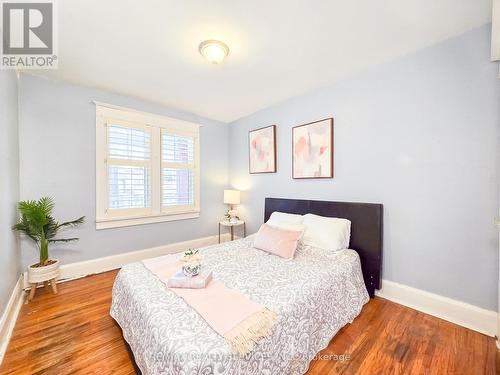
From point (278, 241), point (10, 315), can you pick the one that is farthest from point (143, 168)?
point (278, 241)

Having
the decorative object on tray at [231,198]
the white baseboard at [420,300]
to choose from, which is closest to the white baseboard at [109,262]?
the white baseboard at [420,300]

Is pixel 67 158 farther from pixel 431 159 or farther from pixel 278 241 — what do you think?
pixel 431 159

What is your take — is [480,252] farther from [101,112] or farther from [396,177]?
[101,112]

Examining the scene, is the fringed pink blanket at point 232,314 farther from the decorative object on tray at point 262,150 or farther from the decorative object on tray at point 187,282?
the decorative object on tray at point 262,150

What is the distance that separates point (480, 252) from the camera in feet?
5.81

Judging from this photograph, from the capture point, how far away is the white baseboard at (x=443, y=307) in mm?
1715

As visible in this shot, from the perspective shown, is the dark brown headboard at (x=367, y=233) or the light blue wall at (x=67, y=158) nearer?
the dark brown headboard at (x=367, y=233)

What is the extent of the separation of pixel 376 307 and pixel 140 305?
217 cm

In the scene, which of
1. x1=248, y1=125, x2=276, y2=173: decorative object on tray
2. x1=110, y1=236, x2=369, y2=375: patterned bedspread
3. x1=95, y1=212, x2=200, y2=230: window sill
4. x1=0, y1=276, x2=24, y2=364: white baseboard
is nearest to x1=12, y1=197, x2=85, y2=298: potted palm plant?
x1=0, y1=276, x2=24, y2=364: white baseboard

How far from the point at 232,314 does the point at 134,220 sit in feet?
8.51

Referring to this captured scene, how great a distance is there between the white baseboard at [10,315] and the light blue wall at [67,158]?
39cm

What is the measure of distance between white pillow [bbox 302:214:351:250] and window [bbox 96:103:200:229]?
2.22 metres

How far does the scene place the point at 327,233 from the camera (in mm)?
2359

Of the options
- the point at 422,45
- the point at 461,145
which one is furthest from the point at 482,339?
the point at 422,45
